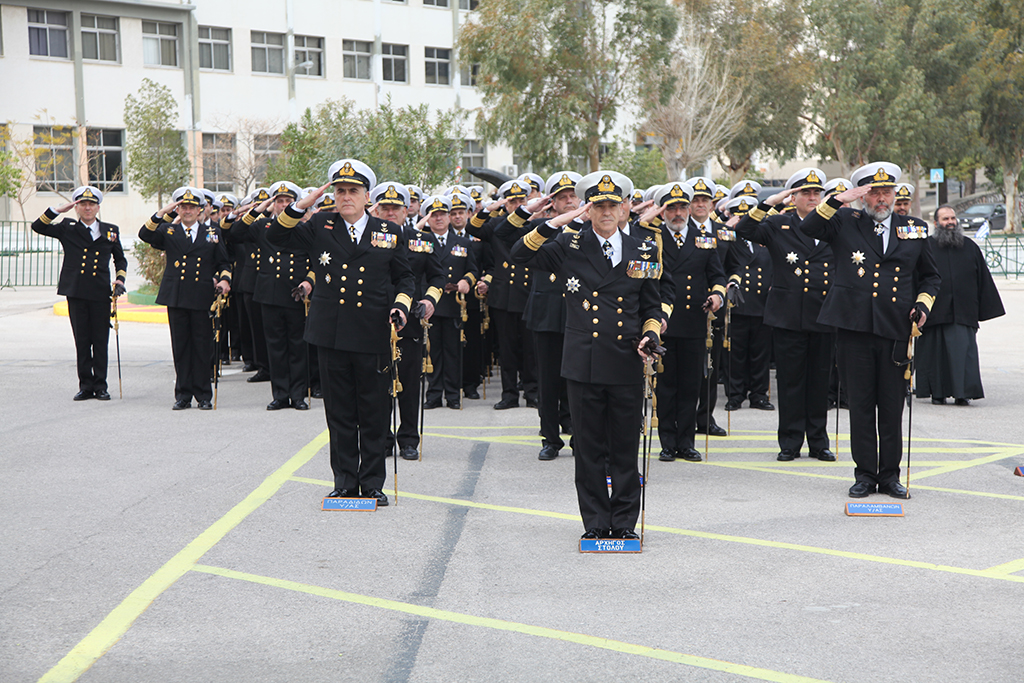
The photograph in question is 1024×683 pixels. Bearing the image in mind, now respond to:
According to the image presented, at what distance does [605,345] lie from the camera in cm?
647

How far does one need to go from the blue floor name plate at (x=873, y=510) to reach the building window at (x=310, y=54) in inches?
1917

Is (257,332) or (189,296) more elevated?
(189,296)

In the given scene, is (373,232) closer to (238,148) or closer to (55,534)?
(55,534)

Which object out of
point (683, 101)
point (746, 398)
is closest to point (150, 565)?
point (746, 398)

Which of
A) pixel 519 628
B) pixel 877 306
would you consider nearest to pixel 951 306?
pixel 877 306

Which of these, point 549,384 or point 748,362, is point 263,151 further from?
point 549,384

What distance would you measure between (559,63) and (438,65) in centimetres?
2670

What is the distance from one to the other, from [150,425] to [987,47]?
48.0 meters

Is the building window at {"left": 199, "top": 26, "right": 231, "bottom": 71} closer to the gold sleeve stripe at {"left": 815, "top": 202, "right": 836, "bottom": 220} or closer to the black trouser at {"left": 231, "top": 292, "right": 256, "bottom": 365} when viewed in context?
the black trouser at {"left": 231, "top": 292, "right": 256, "bottom": 365}

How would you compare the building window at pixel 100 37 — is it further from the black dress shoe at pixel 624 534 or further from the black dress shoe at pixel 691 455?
the black dress shoe at pixel 624 534

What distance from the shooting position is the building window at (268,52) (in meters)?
51.7

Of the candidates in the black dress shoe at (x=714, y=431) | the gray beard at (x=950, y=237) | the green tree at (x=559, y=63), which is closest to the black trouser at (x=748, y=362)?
the black dress shoe at (x=714, y=431)

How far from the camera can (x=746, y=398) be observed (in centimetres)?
1227

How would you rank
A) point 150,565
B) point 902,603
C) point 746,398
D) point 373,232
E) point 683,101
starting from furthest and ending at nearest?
→ point 683,101
point 746,398
point 373,232
point 150,565
point 902,603
